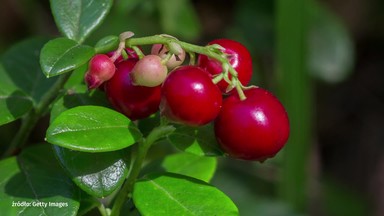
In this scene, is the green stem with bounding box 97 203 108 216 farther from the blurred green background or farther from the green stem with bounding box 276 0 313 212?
the green stem with bounding box 276 0 313 212

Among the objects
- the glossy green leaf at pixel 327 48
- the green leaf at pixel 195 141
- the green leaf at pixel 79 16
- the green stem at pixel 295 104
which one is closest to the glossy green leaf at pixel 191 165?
the green leaf at pixel 195 141

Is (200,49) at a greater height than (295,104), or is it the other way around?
(200,49)

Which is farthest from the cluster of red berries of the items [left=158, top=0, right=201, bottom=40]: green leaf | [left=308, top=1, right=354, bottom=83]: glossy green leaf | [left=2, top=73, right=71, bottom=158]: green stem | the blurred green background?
[left=308, top=1, right=354, bottom=83]: glossy green leaf

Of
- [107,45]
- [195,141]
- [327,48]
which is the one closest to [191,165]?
[195,141]

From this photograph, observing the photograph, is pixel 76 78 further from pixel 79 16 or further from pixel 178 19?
pixel 178 19

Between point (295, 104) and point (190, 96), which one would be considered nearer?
point (190, 96)

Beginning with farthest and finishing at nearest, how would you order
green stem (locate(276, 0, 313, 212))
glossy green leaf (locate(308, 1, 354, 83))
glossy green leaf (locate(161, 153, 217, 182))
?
glossy green leaf (locate(308, 1, 354, 83)) < green stem (locate(276, 0, 313, 212)) < glossy green leaf (locate(161, 153, 217, 182))

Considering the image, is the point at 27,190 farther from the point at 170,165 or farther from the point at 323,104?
the point at 323,104

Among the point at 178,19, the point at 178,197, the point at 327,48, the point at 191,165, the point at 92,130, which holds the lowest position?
the point at 327,48
